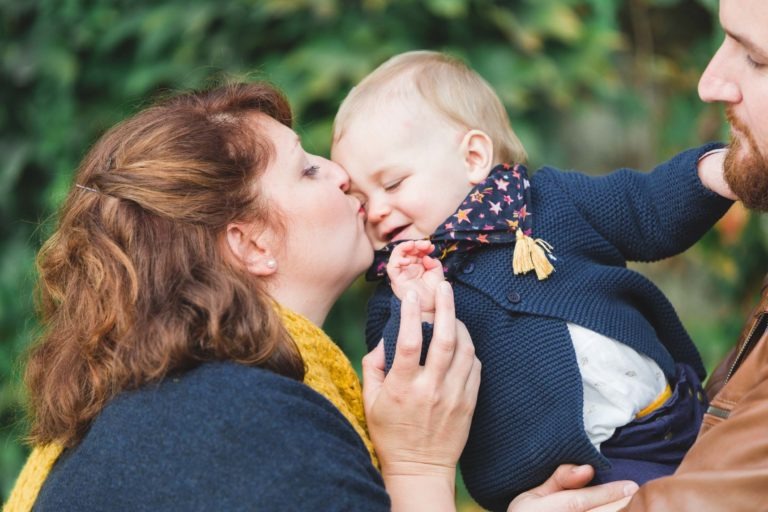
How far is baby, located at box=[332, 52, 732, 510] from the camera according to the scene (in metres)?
2.20

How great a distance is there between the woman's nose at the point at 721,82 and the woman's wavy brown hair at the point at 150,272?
3.26 ft

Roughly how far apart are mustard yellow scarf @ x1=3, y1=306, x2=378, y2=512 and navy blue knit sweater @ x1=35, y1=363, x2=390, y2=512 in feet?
0.52

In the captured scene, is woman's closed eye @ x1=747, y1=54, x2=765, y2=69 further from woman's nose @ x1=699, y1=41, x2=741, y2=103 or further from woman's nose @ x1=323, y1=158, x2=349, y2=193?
woman's nose @ x1=323, y1=158, x2=349, y2=193

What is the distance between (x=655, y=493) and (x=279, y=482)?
0.68 meters

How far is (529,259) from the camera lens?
2232 mm

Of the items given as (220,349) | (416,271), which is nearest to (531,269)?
(416,271)

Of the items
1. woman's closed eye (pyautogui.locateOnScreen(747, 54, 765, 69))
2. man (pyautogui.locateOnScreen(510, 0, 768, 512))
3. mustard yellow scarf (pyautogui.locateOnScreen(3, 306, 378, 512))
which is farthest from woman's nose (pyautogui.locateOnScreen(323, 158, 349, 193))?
woman's closed eye (pyautogui.locateOnScreen(747, 54, 765, 69))

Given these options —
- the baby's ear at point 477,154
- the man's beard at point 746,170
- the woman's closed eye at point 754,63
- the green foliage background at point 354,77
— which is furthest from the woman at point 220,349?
the green foliage background at point 354,77

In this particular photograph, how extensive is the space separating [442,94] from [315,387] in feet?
2.95

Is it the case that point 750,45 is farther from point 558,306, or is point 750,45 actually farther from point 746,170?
point 558,306

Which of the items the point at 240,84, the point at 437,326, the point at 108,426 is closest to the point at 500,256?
the point at 437,326

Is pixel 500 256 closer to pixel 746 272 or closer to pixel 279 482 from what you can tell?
pixel 279 482

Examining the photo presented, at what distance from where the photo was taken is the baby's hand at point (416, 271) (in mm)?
2148

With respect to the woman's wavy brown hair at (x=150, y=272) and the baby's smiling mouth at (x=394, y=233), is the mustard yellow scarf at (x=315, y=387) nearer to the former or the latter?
the woman's wavy brown hair at (x=150, y=272)
